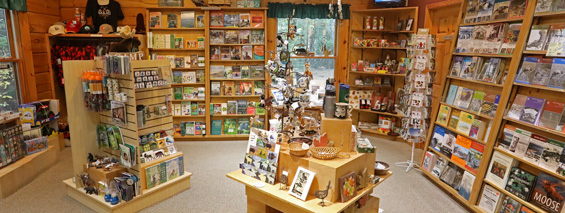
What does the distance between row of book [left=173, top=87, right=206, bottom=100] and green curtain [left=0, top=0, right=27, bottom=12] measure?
238cm

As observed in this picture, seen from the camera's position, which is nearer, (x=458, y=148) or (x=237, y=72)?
(x=458, y=148)

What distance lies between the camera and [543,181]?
2826mm

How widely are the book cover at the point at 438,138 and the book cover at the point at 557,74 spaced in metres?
1.38

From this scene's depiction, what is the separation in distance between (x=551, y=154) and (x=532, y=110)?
15.7 inches

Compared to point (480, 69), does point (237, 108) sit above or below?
below

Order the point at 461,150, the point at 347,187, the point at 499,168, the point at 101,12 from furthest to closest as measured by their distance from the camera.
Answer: the point at 101,12
the point at 461,150
the point at 499,168
the point at 347,187

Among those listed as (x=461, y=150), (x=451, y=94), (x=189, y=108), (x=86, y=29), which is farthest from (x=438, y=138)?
(x=86, y=29)

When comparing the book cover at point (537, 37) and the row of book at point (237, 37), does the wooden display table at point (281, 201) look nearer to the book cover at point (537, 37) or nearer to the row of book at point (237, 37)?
the book cover at point (537, 37)

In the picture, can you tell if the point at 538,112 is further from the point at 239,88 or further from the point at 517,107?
the point at 239,88

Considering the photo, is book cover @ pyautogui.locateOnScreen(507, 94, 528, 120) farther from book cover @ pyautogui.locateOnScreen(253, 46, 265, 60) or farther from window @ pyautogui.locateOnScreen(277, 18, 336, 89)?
book cover @ pyautogui.locateOnScreen(253, 46, 265, 60)

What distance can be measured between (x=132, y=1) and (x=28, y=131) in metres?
2.67

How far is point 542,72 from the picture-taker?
2850 mm

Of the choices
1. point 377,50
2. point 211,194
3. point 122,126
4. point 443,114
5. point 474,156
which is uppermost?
point 377,50

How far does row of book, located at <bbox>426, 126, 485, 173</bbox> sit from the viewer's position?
348cm
